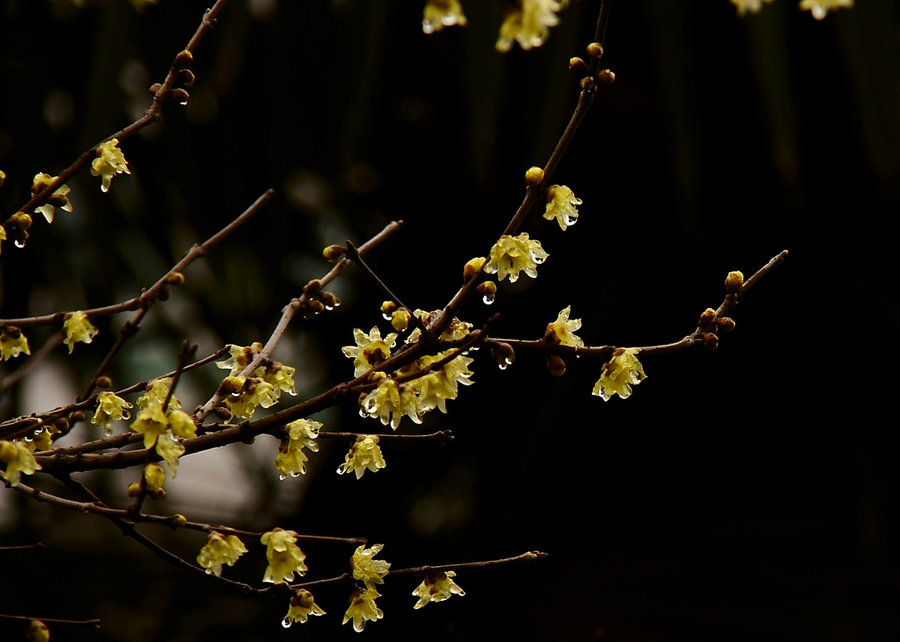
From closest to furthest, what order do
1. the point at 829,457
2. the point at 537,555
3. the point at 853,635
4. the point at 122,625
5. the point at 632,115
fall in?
the point at 537,555
the point at 853,635
the point at 122,625
the point at 829,457
the point at 632,115

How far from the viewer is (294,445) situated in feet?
2.15

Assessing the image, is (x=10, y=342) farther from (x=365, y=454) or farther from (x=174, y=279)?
(x=365, y=454)

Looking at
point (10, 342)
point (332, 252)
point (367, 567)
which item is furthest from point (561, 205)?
point (10, 342)

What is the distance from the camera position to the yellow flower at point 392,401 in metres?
0.58

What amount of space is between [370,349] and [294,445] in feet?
0.27

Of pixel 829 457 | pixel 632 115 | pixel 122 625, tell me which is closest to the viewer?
pixel 122 625

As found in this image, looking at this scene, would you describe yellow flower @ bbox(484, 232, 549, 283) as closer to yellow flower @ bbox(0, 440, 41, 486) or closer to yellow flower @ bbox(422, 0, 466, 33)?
yellow flower @ bbox(422, 0, 466, 33)

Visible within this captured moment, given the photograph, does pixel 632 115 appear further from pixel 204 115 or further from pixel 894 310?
pixel 204 115

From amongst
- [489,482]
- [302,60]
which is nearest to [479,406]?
[489,482]

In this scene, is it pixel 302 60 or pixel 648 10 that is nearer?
pixel 648 10

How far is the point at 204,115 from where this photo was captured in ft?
6.49

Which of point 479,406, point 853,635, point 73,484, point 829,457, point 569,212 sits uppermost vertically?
point 569,212

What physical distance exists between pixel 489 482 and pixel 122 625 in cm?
71

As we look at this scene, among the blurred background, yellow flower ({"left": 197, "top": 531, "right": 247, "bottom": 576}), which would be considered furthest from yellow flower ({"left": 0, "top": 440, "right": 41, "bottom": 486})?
the blurred background
